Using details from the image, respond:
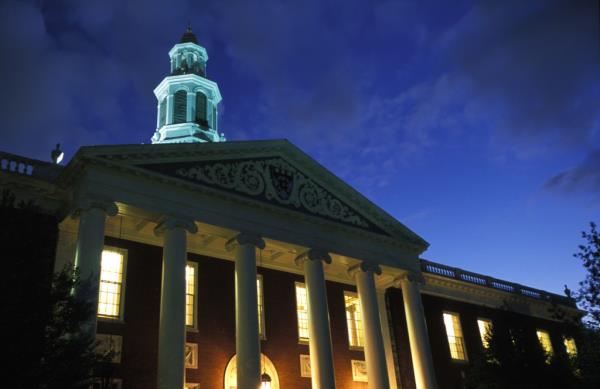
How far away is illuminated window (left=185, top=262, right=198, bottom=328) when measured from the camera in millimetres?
24609

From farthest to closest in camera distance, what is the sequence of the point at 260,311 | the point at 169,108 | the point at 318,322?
1. the point at 169,108
2. the point at 260,311
3. the point at 318,322

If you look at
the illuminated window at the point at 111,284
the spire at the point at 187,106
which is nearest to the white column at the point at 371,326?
the illuminated window at the point at 111,284

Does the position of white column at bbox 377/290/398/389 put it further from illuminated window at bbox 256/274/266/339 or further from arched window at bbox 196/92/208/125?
arched window at bbox 196/92/208/125

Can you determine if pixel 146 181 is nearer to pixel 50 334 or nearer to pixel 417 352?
pixel 50 334

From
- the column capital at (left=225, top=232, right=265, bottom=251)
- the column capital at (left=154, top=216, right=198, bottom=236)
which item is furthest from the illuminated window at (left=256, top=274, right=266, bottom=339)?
the column capital at (left=154, top=216, right=198, bottom=236)

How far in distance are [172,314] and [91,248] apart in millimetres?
3548

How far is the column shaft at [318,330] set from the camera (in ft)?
77.7

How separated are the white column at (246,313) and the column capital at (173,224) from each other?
2236 mm

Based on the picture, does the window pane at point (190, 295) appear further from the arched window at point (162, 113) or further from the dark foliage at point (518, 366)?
the arched window at point (162, 113)

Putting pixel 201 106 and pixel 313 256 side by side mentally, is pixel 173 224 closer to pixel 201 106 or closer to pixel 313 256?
pixel 313 256

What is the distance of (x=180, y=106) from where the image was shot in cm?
3891

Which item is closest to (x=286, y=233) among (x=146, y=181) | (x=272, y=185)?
(x=272, y=185)

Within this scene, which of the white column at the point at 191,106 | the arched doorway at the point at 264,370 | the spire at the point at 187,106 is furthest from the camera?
the white column at the point at 191,106

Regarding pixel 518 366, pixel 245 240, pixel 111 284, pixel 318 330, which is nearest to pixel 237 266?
pixel 245 240
